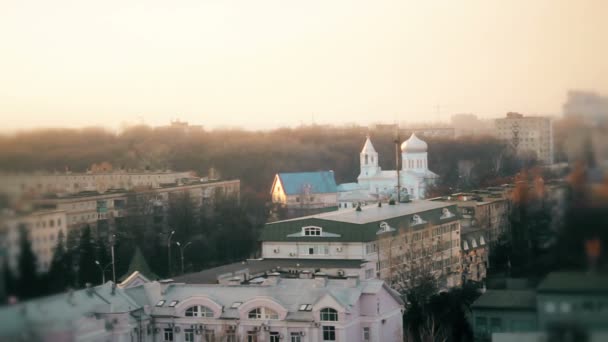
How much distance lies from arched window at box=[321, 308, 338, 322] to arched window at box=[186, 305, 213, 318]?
1.09m

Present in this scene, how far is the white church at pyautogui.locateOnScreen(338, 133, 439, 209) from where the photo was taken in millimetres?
28750

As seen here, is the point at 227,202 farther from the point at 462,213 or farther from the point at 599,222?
the point at 599,222

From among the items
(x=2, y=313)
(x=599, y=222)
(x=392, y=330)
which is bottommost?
(x=392, y=330)

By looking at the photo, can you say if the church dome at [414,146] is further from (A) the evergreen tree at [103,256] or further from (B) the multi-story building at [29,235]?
(B) the multi-story building at [29,235]

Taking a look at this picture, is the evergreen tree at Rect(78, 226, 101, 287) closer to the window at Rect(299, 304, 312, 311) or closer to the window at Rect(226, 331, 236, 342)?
the window at Rect(226, 331, 236, 342)

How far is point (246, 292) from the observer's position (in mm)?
9641

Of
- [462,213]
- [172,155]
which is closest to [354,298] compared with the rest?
[462,213]

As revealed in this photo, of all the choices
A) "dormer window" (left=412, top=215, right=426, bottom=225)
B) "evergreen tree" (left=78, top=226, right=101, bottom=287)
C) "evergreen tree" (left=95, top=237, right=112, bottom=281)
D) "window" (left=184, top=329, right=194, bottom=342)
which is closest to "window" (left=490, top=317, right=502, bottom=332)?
"window" (left=184, top=329, right=194, bottom=342)

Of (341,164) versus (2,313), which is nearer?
(2,313)

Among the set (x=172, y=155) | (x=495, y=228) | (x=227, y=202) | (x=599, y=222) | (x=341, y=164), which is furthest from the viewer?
(x=341, y=164)

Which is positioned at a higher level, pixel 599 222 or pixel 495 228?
pixel 599 222

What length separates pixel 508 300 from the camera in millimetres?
6844

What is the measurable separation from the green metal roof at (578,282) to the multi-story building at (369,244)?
→ 934 cm

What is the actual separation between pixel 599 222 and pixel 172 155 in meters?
29.9
